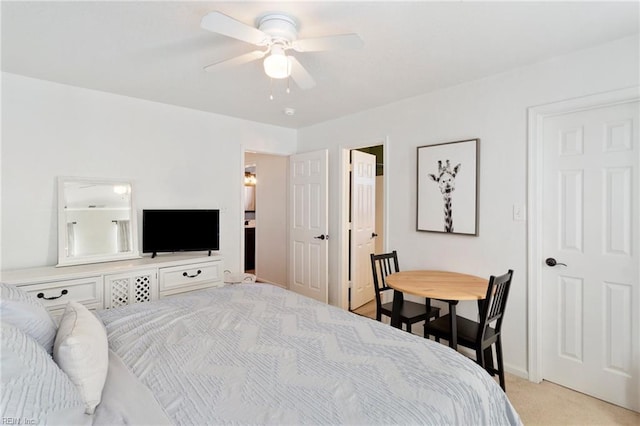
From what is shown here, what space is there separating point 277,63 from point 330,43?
0.30 metres

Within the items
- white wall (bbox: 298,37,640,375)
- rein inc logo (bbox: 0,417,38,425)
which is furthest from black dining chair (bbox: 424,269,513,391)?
rein inc logo (bbox: 0,417,38,425)

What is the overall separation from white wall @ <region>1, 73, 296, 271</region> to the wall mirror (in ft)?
0.26

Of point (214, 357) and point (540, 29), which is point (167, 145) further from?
point (540, 29)

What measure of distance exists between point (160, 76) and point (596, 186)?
343 cm

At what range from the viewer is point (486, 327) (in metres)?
2.22

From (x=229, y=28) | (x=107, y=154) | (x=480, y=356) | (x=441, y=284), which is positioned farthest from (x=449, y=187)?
(x=107, y=154)

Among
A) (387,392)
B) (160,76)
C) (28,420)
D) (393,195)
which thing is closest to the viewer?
(28,420)

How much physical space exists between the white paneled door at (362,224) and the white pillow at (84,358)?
3.15 metres

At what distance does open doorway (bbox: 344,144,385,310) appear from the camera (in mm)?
4078

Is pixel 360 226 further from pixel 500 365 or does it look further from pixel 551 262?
pixel 500 365

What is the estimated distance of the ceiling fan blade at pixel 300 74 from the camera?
193cm

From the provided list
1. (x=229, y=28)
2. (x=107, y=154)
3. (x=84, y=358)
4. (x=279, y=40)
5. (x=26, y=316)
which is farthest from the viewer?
(x=107, y=154)

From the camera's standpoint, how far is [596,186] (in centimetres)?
228

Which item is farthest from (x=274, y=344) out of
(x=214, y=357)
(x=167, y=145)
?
(x=167, y=145)
